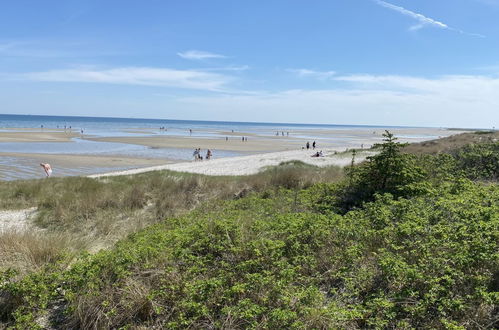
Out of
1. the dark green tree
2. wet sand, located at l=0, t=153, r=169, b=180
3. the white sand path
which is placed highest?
the dark green tree

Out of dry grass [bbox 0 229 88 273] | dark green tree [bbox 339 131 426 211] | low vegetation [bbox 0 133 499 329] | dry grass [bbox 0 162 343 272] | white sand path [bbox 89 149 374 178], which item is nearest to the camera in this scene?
low vegetation [bbox 0 133 499 329]

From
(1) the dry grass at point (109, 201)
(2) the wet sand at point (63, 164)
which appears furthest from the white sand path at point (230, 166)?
(1) the dry grass at point (109, 201)

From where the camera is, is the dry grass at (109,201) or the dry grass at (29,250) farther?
the dry grass at (109,201)

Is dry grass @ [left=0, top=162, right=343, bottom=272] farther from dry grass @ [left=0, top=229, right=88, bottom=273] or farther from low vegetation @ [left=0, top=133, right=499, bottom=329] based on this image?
low vegetation @ [left=0, top=133, right=499, bottom=329]

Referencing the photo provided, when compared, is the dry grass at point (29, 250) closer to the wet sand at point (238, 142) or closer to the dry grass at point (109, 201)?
the dry grass at point (109, 201)

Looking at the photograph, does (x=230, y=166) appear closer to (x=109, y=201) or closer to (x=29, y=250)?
(x=109, y=201)

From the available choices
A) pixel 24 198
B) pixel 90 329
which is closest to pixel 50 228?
pixel 24 198

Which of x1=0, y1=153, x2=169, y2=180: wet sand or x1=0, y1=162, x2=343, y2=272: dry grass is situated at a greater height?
x1=0, y1=162, x2=343, y2=272: dry grass

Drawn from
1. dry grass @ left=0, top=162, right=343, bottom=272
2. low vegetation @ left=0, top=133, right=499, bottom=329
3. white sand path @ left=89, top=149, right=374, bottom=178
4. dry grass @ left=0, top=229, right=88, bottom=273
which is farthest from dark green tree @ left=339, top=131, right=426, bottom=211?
white sand path @ left=89, top=149, right=374, bottom=178

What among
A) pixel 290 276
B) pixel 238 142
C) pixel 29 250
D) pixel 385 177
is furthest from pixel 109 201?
pixel 238 142

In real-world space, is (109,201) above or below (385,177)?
below

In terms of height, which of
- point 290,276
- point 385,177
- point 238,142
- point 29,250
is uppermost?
point 385,177

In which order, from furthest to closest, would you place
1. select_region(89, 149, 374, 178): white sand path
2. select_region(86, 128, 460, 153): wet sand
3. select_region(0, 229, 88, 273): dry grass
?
select_region(86, 128, 460, 153): wet sand, select_region(89, 149, 374, 178): white sand path, select_region(0, 229, 88, 273): dry grass

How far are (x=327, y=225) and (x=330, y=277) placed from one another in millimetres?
1239
